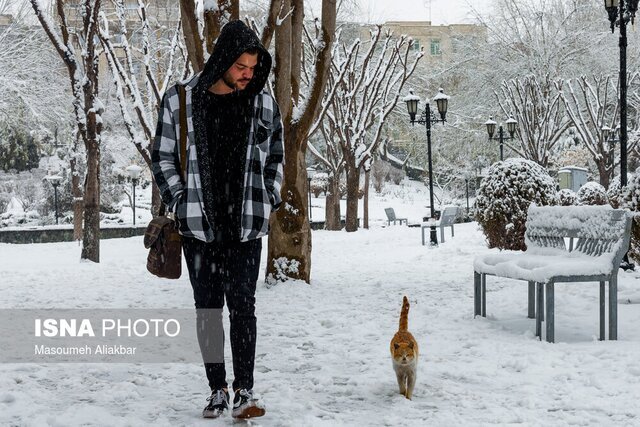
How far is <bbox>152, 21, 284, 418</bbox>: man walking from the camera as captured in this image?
11.6 ft

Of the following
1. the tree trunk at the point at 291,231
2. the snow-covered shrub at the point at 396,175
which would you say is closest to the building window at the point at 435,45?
the snow-covered shrub at the point at 396,175

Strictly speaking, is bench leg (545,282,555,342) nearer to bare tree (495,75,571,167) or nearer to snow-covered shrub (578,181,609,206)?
snow-covered shrub (578,181,609,206)

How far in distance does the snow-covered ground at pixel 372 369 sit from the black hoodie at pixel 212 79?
123 centimetres

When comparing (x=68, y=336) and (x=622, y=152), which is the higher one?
(x=622, y=152)

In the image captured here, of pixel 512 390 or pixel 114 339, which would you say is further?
pixel 114 339

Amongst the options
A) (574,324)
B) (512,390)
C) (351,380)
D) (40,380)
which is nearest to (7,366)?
(40,380)

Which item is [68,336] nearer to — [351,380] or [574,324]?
[351,380]

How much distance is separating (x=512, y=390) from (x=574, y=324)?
244 cm

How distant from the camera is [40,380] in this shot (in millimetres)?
4527

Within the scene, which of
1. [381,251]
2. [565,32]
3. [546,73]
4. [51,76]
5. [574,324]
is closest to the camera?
[574,324]

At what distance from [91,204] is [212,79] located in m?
11.4

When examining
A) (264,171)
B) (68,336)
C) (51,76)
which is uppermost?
(51,76)

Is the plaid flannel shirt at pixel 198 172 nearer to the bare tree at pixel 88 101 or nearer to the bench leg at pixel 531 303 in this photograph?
the bench leg at pixel 531 303

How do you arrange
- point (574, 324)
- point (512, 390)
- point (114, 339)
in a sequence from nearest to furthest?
point (512, 390)
point (114, 339)
point (574, 324)
